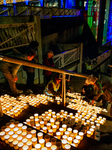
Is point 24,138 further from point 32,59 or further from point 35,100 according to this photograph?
point 32,59

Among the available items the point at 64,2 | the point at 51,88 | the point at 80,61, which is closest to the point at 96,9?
the point at 64,2

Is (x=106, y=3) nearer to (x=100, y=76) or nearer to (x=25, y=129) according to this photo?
(x=100, y=76)

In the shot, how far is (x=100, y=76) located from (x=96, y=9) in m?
9.62

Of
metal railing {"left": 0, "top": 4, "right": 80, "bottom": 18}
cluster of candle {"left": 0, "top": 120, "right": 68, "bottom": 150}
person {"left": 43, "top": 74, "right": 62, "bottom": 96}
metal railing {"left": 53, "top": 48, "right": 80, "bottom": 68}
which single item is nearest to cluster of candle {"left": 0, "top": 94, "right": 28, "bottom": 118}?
cluster of candle {"left": 0, "top": 120, "right": 68, "bottom": 150}

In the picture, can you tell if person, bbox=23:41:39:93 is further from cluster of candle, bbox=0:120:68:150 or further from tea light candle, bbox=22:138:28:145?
tea light candle, bbox=22:138:28:145

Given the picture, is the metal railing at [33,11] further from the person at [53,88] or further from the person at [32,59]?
the person at [53,88]

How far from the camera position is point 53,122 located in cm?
237

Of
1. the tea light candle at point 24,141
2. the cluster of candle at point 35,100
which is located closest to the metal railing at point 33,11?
the cluster of candle at point 35,100

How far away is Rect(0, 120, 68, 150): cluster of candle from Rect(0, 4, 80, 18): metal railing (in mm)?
6025

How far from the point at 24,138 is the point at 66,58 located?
6683 millimetres

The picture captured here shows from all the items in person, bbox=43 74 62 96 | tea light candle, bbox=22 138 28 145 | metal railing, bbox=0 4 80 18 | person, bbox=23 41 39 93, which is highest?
metal railing, bbox=0 4 80 18

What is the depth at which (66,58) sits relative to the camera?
8.22m

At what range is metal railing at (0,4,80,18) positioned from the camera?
685 cm

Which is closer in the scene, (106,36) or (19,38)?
(19,38)
